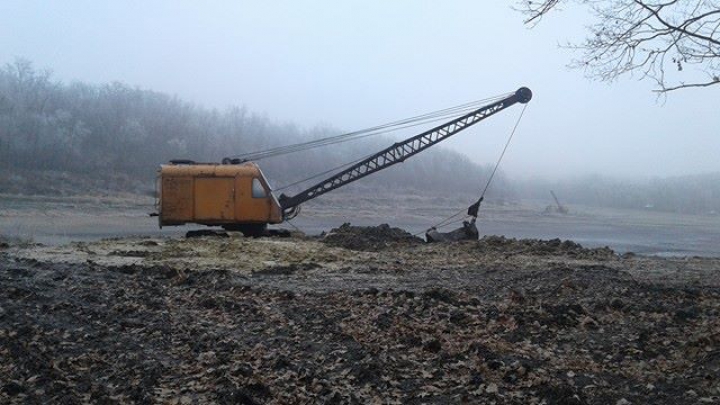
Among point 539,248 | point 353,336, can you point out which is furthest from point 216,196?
point 353,336

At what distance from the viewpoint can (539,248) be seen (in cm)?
1869

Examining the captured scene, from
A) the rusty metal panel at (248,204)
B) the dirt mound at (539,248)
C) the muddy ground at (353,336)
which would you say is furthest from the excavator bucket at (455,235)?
the muddy ground at (353,336)

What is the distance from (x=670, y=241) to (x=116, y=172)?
110 feet

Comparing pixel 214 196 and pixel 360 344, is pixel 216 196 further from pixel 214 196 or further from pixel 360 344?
pixel 360 344

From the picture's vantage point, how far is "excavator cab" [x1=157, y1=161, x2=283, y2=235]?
21.4m

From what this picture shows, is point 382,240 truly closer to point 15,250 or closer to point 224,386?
point 15,250

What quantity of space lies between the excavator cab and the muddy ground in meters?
7.25

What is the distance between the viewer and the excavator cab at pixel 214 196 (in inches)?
841

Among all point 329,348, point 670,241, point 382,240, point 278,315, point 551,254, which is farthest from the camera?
point 670,241

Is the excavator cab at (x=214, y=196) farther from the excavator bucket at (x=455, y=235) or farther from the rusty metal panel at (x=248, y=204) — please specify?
the excavator bucket at (x=455, y=235)

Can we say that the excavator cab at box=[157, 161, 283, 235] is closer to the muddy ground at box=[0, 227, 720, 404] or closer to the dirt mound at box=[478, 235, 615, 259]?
the dirt mound at box=[478, 235, 615, 259]

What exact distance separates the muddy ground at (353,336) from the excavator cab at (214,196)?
23.8ft

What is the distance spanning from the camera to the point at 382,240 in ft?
68.6

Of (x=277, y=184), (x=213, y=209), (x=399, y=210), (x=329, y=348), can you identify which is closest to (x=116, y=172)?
(x=277, y=184)
